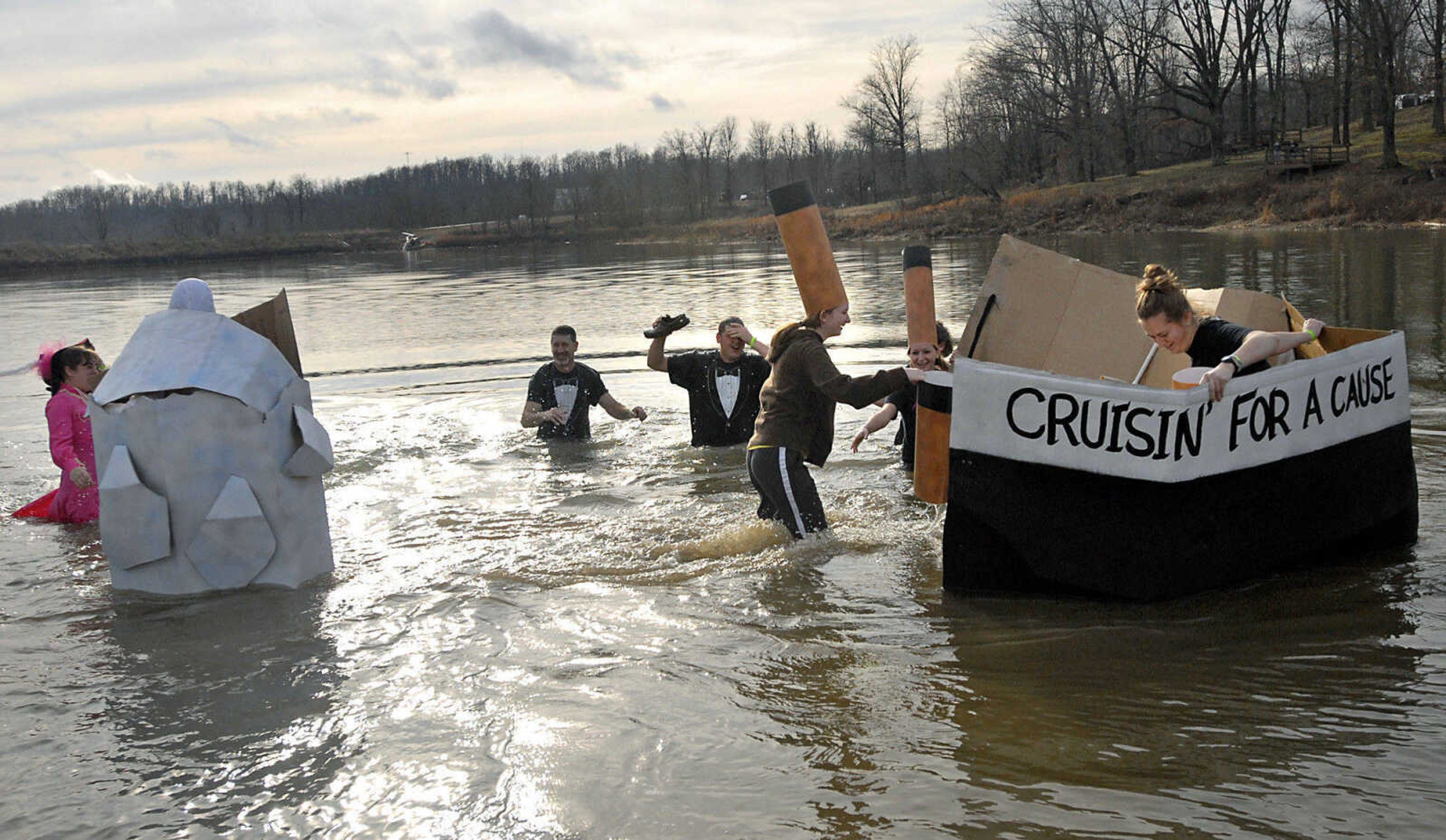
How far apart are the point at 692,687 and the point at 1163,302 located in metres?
2.80

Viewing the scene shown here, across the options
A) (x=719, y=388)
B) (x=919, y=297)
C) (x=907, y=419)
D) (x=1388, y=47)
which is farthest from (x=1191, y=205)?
(x=919, y=297)

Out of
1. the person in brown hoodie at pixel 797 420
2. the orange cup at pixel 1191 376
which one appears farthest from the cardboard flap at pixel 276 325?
the orange cup at pixel 1191 376

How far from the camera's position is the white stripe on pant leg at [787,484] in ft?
21.0

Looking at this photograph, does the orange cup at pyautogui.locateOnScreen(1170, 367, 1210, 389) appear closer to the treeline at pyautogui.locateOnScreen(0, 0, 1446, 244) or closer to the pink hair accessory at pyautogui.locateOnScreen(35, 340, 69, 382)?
the pink hair accessory at pyautogui.locateOnScreen(35, 340, 69, 382)

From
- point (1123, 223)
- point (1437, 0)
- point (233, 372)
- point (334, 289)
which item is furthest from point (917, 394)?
point (1437, 0)

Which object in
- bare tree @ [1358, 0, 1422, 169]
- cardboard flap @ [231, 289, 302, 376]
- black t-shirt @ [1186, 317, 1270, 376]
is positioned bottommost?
black t-shirt @ [1186, 317, 1270, 376]

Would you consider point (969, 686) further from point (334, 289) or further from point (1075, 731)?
point (334, 289)

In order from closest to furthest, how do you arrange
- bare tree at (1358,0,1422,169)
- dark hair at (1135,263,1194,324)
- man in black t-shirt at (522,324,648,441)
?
1. dark hair at (1135,263,1194,324)
2. man in black t-shirt at (522,324,648,441)
3. bare tree at (1358,0,1422,169)

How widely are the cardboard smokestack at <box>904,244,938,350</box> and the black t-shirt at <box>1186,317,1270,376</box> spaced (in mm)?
1385

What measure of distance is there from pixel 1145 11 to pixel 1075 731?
67036 millimetres

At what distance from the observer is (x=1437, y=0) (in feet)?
164

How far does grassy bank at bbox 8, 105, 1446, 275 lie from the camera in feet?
123

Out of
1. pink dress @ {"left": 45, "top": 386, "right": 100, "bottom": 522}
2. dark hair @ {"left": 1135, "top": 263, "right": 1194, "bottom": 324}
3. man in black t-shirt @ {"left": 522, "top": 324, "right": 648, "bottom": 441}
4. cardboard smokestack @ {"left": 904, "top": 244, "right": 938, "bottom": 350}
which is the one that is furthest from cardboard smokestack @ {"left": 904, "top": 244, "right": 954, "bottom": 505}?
pink dress @ {"left": 45, "top": 386, "right": 100, "bottom": 522}

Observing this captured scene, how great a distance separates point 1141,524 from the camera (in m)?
5.09
